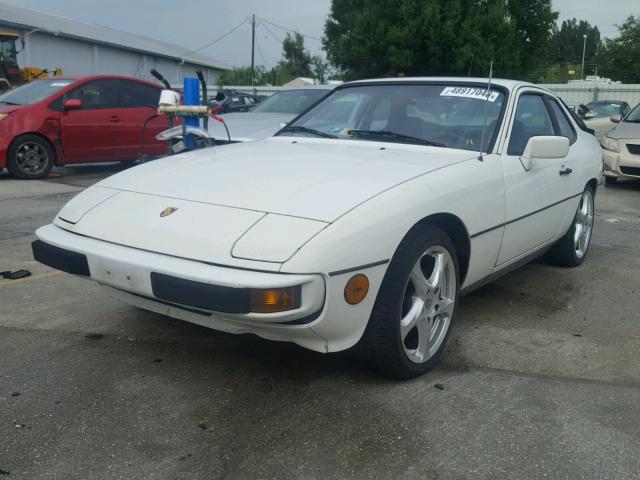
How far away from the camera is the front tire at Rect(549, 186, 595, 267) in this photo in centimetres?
493

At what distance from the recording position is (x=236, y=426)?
101 inches

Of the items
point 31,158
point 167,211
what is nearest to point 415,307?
point 167,211

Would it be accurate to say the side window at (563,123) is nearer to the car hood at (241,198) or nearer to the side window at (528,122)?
the side window at (528,122)

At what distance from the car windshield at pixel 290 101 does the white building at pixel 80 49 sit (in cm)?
2246

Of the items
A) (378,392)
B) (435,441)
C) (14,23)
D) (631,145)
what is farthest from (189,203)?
(14,23)

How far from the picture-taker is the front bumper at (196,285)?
2.40 metres

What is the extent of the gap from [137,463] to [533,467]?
1366mm

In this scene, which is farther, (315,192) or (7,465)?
(315,192)

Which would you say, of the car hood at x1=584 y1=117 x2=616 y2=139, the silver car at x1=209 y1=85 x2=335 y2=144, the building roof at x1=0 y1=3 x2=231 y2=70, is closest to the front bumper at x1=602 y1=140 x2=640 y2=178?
the silver car at x1=209 y1=85 x2=335 y2=144

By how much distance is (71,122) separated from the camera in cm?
950

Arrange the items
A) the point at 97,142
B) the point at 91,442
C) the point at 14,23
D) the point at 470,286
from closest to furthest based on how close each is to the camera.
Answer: the point at 91,442 < the point at 470,286 < the point at 97,142 < the point at 14,23

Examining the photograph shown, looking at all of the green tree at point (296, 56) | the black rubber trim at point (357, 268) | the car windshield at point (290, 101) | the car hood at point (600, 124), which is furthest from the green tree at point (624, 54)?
the black rubber trim at point (357, 268)

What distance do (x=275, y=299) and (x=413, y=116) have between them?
6.32 feet

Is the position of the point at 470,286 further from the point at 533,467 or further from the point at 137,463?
the point at 137,463
